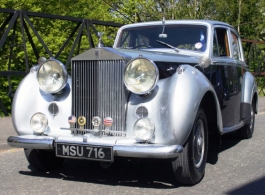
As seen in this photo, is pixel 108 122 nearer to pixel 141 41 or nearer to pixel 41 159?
pixel 41 159

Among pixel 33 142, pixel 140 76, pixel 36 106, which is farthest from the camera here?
pixel 36 106

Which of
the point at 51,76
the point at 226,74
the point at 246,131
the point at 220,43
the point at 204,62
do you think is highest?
the point at 220,43

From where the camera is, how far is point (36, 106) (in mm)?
5523

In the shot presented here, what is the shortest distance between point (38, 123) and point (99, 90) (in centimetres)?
79

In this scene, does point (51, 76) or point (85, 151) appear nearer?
point (85, 151)

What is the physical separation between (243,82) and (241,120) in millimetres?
629

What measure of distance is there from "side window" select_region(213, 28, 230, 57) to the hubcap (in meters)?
1.57

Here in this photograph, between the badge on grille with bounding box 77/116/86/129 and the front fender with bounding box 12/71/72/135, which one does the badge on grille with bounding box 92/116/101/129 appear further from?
the front fender with bounding box 12/71/72/135

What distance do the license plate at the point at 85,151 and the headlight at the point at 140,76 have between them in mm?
686

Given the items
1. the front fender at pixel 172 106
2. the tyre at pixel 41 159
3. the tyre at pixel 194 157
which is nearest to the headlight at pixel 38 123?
the tyre at pixel 41 159

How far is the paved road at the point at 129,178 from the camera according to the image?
513 cm

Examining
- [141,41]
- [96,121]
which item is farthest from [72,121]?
[141,41]

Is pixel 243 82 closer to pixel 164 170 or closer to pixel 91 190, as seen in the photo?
pixel 164 170

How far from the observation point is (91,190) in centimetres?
509
